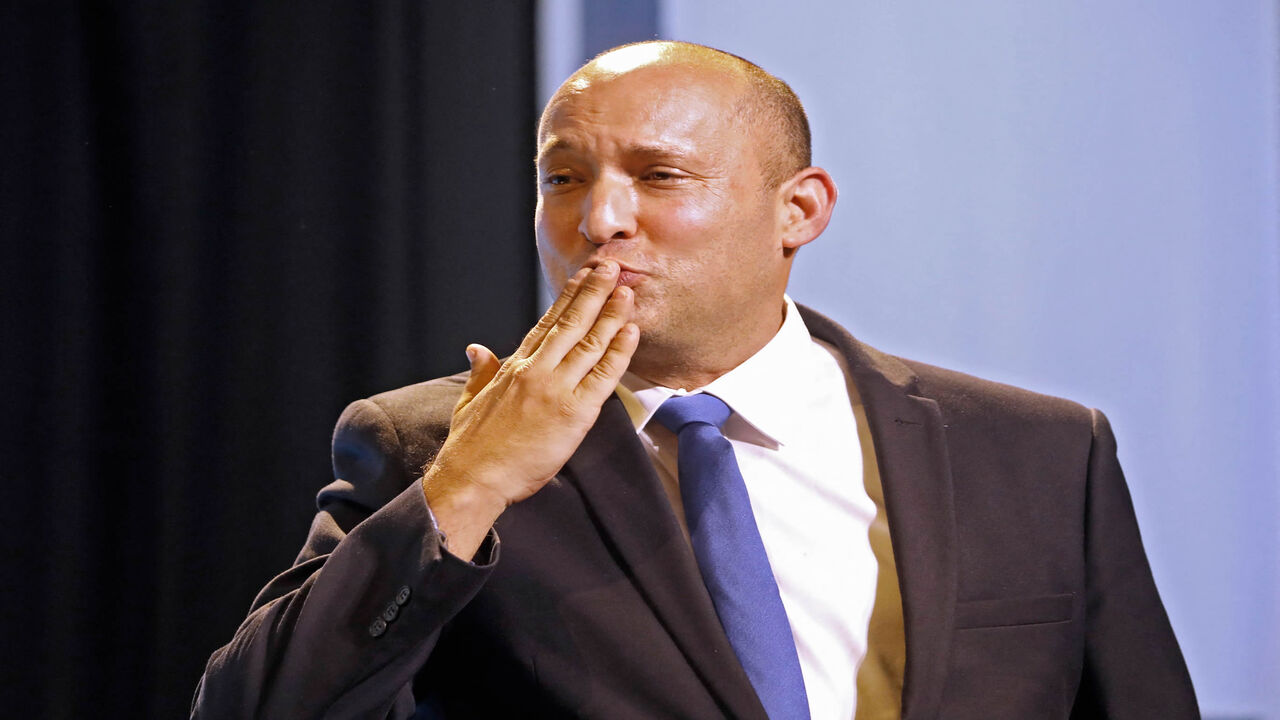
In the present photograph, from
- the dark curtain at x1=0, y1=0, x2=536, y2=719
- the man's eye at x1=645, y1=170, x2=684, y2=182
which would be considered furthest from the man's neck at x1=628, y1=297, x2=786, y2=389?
the dark curtain at x1=0, y1=0, x2=536, y2=719

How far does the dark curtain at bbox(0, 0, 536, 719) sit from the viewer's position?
2055mm

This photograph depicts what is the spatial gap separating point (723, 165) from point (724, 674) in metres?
0.62

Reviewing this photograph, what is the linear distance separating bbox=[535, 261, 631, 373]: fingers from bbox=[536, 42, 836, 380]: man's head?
77 millimetres

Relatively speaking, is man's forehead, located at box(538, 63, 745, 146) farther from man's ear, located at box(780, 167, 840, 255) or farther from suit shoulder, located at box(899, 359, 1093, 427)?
suit shoulder, located at box(899, 359, 1093, 427)

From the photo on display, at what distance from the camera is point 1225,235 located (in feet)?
7.28

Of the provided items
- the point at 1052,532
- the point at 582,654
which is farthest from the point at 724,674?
the point at 1052,532

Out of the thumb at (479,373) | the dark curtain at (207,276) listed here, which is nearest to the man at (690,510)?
the thumb at (479,373)

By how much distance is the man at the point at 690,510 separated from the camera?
1.21 metres

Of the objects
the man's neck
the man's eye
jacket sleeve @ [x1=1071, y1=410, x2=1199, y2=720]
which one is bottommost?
jacket sleeve @ [x1=1071, y1=410, x2=1199, y2=720]

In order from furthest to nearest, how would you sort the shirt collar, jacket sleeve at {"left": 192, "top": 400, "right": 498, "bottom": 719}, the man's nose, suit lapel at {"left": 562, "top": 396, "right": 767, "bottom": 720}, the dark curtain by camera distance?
1. the dark curtain
2. the shirt collar
3. the man's nose
4. suit lapel at {"left": 562, "top": 396, "right": 767, "bottom": 720}
5. jacket sleeve at {"left": 192, "top": 400, "right": 498, "bottom": 719}

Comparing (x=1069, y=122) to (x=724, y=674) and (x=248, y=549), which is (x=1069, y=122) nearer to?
(x=724, y=674)

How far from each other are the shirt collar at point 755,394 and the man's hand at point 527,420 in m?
0.24

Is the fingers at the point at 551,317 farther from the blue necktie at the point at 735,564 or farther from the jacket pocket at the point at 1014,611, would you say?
the jacket pocket at the point at 1014,611

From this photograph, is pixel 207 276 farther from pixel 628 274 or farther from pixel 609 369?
pixel 609 369
